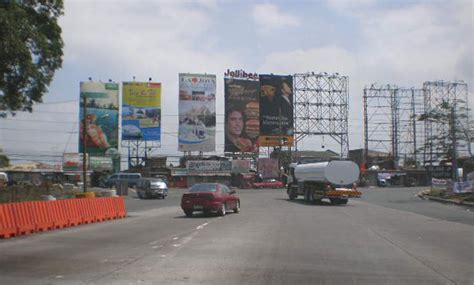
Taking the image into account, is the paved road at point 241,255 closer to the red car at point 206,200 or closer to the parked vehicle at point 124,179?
the red car at point 206,200

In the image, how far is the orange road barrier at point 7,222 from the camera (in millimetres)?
16766

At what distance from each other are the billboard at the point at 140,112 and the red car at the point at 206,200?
50.5 meters

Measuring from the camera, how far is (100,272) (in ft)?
34.6

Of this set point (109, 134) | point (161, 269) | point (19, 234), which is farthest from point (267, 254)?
point (109, 134)

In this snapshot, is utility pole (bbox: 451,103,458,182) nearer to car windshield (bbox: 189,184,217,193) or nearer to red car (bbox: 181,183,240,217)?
red car (bbox: 181,183,240,217)

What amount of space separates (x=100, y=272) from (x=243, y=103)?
237 feet

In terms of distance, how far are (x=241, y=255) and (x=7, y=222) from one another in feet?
25.7

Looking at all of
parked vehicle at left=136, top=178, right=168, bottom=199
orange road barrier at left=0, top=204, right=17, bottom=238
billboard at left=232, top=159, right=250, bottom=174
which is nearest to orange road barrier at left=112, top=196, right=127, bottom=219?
orange road barrier at left=0, top=204, right=17, bottom=238

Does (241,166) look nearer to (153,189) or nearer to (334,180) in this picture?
(153,189)

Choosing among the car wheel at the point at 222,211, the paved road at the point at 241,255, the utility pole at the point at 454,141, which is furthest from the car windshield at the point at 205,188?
the utility pole at the point at 454,141

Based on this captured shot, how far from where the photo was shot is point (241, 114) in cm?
8188

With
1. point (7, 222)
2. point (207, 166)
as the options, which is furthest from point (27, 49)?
point (207, 166)

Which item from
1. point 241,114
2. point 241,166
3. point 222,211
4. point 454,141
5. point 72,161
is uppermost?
point 241,114

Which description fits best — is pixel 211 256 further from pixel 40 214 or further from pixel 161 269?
pixel 40 214
